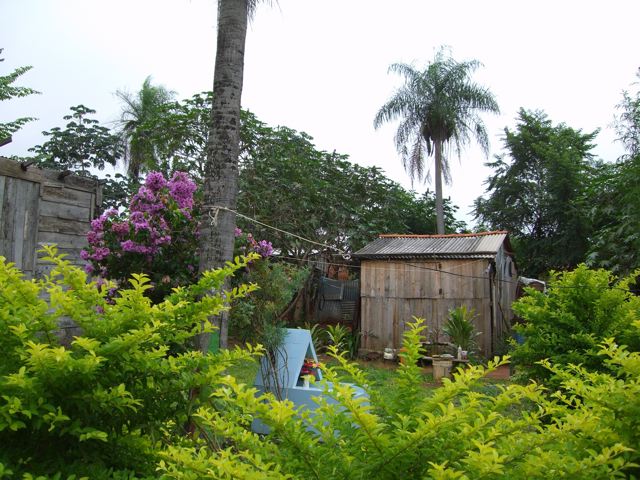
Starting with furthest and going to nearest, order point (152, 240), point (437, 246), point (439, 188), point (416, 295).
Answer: point (439, 188), point (437, 246), point (416, 295), point (152, 240)

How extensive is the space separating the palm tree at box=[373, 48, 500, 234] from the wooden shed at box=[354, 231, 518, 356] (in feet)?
16.9

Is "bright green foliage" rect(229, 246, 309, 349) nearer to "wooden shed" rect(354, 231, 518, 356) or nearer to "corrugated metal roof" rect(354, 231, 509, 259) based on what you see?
"wooden shed" rect(354, 231, 518, 356)

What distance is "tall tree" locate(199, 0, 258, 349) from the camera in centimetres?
523

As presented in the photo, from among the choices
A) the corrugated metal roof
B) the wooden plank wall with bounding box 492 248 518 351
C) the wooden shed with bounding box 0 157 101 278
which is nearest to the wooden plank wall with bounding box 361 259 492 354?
the corrugated metal roof

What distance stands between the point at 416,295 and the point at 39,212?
994 centimetres

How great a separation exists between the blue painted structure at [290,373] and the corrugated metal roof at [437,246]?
314 inches

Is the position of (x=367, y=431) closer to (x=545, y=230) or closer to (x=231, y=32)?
(x=231, y=32)

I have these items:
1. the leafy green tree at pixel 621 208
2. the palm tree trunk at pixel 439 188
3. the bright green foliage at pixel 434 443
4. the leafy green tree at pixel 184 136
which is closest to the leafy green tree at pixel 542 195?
the leafy green tree at pixel 621 208

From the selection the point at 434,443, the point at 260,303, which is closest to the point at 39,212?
the point at 260,303

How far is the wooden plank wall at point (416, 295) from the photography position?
45.2 ft

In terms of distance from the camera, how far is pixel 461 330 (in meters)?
12.8

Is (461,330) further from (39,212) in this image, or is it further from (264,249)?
(39,212)

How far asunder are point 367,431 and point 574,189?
2356 cm

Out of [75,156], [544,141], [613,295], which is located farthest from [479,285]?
[75,156]
